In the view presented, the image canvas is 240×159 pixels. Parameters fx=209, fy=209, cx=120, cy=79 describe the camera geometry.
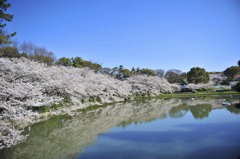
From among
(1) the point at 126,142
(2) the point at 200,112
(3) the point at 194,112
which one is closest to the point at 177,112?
(3) the point at 194,112

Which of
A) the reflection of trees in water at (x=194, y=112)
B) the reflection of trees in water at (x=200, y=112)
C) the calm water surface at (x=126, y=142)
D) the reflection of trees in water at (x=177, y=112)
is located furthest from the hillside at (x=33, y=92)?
the reflection of trees in water at (x=200, y=112)

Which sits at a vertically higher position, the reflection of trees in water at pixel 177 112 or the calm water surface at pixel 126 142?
the reflection of trees in water at pixel 177 112

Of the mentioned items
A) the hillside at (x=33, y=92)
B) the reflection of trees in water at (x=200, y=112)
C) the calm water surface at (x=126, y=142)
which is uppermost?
the hillside at (x=33, y=92)

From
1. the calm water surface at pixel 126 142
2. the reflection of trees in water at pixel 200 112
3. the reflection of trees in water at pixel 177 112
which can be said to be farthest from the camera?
the reflection of trees in water at pixel 177 112

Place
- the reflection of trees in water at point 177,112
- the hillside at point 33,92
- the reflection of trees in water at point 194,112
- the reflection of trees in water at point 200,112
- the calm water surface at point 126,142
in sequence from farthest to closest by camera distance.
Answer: the reflection of trees in water at point 177,112 → the reflection of trees in water at point 194,112 → the reflection of trees in water at point 200,112 → the calm water surface at point 126,142 → the hillside at point 33,92

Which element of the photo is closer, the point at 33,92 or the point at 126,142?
the point at 33,92

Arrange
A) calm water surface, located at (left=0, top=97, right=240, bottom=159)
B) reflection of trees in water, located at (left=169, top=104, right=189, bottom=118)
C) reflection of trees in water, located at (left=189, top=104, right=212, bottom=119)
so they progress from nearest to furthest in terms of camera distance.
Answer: calm water surface, located at (left=0, top=97, right=240, bottom=159)
reflection of trees in water, located at (left=189, top=104, right=212, bottom=119)
reflection of trees in water, located at (left=169, top=104, right=189, bottom=118)

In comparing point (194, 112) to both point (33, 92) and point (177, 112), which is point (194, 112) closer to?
point (177, 112)

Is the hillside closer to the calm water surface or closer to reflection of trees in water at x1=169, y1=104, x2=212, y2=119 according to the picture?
the calm water surface

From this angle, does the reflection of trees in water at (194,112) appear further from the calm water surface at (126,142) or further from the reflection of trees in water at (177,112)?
the calm water surface at (126,142)

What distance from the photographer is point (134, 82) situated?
115 ft

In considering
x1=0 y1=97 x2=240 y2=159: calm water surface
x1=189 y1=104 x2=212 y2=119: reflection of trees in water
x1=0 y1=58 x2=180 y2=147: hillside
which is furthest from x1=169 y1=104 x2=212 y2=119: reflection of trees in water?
x1=0 y1=58 x2=180 y2=147: hillside

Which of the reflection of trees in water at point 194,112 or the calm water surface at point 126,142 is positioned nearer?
the calm water surface at point 126,142

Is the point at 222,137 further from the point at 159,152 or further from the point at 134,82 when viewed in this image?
the point at 134,82
